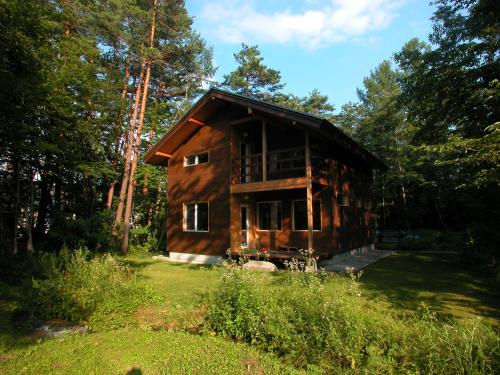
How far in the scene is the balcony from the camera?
38.8ft

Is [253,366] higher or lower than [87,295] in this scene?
lower

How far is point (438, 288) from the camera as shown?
816cm

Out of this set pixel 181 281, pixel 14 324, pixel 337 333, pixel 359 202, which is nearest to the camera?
pixel 337 333

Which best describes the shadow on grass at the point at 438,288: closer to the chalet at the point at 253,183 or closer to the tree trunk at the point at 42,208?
the chalet at the point at 253,183

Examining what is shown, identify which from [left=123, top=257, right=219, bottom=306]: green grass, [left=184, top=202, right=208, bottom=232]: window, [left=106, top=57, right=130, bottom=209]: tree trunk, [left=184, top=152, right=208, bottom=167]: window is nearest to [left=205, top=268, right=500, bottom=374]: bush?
[left=123, top=257, right=219, bottom=306]: green grass

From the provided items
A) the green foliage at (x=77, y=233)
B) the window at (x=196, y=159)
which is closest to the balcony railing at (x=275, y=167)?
the window at (x=196, y=159)

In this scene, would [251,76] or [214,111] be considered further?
[251,76]

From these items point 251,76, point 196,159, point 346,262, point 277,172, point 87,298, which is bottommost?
point 346,262

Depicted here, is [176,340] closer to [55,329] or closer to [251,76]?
[55,329]

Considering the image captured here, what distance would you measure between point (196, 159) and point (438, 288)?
1135 cm

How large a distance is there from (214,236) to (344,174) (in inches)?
263

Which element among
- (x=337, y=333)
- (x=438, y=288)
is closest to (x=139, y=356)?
(x=337, y=333)

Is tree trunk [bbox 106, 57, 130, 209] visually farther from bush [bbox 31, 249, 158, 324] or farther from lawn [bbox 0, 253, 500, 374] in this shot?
bush [bbox 31, 249, 158, 324]

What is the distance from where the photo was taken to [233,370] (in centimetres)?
393
